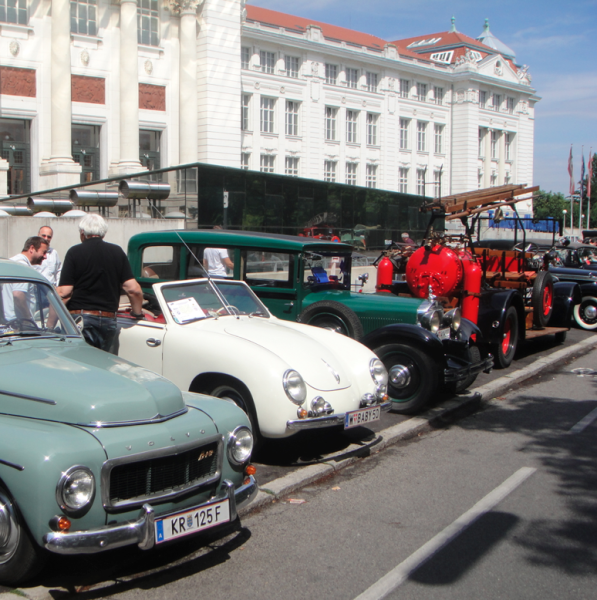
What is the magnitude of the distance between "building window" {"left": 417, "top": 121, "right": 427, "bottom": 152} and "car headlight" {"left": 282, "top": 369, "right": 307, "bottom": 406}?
193ft

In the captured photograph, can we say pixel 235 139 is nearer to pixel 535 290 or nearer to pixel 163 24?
pixel 163 24

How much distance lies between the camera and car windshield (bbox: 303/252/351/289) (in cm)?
861

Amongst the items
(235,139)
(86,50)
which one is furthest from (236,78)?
(86,50)

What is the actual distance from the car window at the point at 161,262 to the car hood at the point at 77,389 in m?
4.41

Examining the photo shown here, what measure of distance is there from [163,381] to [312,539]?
4.57ft

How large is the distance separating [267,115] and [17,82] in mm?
20343

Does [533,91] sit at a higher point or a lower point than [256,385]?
higher

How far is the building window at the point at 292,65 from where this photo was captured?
5025 cm

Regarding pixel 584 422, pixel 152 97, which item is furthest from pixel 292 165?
pixel 584 422

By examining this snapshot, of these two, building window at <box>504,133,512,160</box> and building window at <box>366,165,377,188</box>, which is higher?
building window at <box>504,133,512,160</box>

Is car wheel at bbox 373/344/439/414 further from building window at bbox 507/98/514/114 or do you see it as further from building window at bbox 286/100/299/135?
building window at bbox 507/98/514/114

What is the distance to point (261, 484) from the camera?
538 cm

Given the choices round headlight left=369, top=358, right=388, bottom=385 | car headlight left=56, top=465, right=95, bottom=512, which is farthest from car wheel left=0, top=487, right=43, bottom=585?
round headlight left=369, top=358, right=388, bottom=385

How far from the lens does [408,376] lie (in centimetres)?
772
